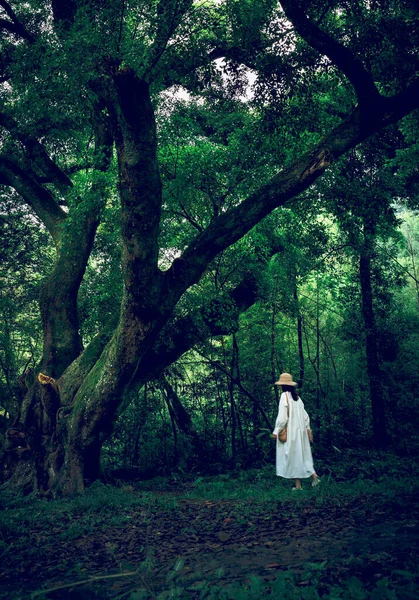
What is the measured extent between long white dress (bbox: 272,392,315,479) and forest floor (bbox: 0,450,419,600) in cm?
34

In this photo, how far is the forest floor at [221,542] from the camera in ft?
9.66

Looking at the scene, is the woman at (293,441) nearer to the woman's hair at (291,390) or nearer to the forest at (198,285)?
the woman's hair at (291,390)

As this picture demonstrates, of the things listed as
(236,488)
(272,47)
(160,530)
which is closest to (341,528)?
(160,530)

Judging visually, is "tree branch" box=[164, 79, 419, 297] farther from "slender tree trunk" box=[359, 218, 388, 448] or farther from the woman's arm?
"slender tree trunk" box=[359, 218, 388, 448]

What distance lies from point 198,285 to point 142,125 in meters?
4.82

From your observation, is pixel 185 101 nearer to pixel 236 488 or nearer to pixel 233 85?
pixel 233 85

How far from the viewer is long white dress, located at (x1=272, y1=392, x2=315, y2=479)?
7445 mm

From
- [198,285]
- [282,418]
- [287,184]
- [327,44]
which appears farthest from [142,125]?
[282,418]

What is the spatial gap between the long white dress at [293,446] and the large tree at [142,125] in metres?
2.56

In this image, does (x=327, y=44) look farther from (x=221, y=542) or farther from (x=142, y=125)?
(x=221, y=542)

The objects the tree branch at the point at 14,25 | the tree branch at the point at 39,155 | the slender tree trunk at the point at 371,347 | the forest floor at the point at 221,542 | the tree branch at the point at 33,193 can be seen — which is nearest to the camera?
the forest floor at the point at 221,542

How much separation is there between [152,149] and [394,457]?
8.05 m

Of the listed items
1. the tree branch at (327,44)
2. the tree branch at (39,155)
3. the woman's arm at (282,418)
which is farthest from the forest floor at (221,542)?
the tree branch at (39,155)

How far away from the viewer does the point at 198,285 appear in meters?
10.7
